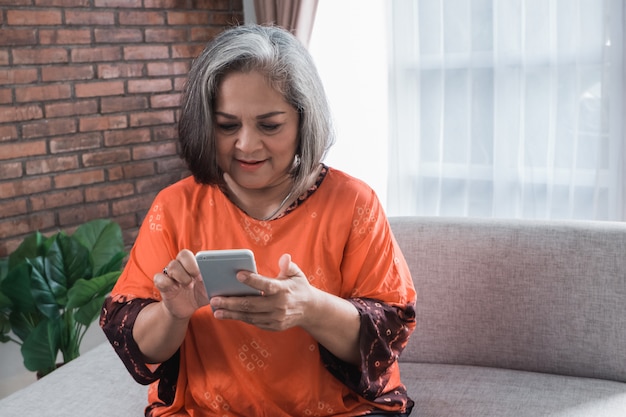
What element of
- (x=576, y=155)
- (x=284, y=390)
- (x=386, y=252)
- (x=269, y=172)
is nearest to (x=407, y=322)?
(x=386, y=252)

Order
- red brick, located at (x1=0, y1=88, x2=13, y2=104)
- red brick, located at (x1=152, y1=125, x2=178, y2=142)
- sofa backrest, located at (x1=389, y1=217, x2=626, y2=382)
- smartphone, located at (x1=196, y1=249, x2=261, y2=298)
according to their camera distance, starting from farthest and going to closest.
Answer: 1. red brick, located at (x1=152, y1=125, x2=178, y2=142)
2. red brick, located at (x1=0, y1=88, x2=13, y2=104)
3. sofa backrest, located at (x1=389, y1=217, x2=626, y2=382)
4. smartphone, located at (x1=196, y1=249, x2=261, y2=298)

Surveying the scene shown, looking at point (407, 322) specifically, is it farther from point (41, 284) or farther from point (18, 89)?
point (18, 89)

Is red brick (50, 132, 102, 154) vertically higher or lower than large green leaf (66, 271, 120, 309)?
higher

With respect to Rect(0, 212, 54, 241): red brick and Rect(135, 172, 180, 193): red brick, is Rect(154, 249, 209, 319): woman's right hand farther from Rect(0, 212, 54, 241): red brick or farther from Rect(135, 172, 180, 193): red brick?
Rect(135, 172, 180, 193): red brick

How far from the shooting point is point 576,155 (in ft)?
9.86

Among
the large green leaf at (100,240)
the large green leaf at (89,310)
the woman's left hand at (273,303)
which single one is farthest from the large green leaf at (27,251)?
the woman's left hand at (273,303)

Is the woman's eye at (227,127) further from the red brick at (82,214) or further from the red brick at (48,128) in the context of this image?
the red brick at (82,214)

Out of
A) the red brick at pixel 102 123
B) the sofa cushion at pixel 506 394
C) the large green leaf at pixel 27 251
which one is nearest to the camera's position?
the sofa cushion at pixel 506 394

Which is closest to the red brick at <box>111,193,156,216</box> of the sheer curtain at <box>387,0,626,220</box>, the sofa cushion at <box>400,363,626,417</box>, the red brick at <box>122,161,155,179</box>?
the red brick at <box>122,161,155,179</box>

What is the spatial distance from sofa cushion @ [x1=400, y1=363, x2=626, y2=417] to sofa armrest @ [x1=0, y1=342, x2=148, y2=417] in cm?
69

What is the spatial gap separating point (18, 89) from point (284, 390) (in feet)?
7.03

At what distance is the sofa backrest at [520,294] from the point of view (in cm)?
180

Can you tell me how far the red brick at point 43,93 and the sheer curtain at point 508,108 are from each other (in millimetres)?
1477

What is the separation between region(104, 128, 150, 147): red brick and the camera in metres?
3.42
